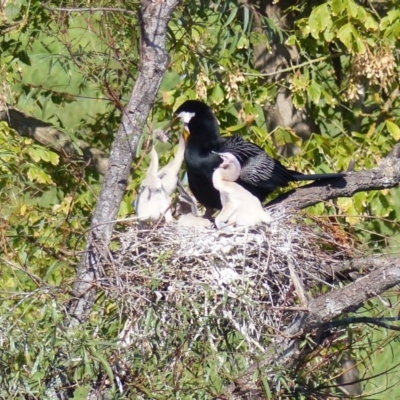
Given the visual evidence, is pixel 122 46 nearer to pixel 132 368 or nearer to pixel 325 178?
pixel 325 178

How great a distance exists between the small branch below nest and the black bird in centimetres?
46

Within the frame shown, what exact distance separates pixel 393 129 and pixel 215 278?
2009mm

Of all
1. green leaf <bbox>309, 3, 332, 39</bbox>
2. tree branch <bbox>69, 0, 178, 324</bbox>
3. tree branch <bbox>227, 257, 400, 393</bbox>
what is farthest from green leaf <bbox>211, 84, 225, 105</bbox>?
tree branch <bbox>227, 257, 400, 393</bbox>

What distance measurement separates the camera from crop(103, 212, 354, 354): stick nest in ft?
12.2

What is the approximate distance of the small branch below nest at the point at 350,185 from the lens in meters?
4.54

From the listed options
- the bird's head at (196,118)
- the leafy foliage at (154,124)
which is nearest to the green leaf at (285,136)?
the leafy foliage at (154,124)

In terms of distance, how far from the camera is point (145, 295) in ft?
12.3

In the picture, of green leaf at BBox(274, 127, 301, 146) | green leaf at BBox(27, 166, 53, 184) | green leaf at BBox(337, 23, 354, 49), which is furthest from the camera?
green leaf at BBox(274, 127, 301, 146)

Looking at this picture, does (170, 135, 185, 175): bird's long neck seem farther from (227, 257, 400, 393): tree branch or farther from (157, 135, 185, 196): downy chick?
(227, 257, 400, 393): tree branch

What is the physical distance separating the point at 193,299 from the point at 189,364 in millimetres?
238

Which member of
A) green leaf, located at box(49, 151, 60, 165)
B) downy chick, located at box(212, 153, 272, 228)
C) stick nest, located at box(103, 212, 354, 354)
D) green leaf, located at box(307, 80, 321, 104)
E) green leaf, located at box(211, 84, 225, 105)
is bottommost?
stick nest, located at box(103, 212, 354, 354)

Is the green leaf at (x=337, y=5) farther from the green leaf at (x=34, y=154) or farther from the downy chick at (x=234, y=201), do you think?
the green leaf at (x=34, y=154)

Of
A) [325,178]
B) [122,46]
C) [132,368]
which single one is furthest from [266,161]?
[132,368]

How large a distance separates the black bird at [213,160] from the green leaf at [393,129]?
64 centimetres
